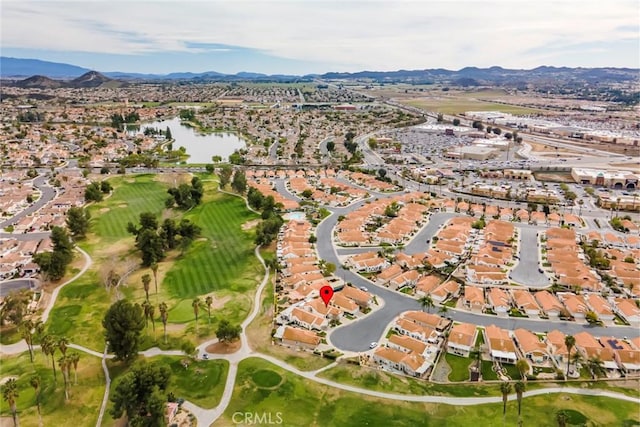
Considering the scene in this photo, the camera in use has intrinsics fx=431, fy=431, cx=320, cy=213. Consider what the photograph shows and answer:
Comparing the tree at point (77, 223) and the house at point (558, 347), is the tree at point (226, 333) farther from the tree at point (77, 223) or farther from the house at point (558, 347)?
the tree at point (77, 223)

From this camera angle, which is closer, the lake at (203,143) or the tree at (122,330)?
the tree at (122,330)

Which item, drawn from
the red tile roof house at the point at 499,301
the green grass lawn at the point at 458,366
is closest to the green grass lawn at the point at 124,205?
the green grass lawn at the point at 458,366

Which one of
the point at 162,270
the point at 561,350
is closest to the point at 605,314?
the point at 561,350

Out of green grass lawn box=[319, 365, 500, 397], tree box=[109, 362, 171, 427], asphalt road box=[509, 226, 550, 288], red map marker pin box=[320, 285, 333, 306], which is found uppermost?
tree box=[109, 362, 171, 427]

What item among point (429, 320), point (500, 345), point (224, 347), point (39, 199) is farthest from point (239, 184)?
point (500, 345)

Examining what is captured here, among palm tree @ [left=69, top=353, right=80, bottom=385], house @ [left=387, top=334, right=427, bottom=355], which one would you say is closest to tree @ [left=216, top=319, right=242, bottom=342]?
palm tree @ [left=69, top=353, right=80, bottom=385]

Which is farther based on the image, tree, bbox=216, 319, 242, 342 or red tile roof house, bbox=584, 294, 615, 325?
red tile roof house, bbox=584, 294, 615, 325

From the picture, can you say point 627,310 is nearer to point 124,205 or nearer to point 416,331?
point 416,331

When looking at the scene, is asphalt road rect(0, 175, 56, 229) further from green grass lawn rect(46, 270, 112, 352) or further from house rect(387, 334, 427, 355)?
house rect(387, 334, 427, 355)
